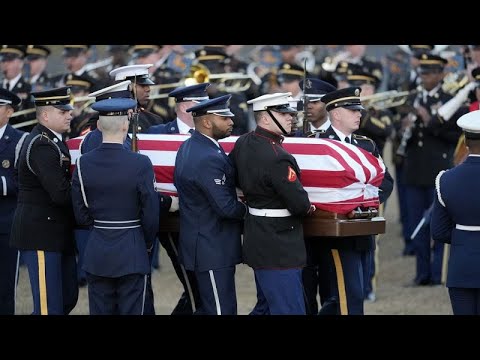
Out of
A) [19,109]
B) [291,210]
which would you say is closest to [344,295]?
[291,210]

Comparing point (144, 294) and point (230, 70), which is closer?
point (144, 294)

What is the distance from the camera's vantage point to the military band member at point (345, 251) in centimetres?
819

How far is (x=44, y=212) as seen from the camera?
780 centimetres

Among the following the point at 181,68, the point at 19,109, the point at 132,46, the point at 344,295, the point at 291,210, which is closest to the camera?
the point at 291,210

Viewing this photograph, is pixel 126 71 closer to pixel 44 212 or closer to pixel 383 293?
pixel 44 212

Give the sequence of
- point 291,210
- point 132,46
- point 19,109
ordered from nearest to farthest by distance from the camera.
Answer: point 291,210
point 19,109
point 132,46

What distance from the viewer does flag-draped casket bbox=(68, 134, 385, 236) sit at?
7492 mm

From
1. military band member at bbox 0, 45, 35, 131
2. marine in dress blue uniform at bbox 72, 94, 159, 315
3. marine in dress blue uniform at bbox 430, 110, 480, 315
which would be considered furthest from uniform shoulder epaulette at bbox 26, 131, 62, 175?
military band member at bbox 0, 45, 35, 131

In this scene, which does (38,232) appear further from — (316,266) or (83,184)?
(316,266)

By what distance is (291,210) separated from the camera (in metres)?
7.32

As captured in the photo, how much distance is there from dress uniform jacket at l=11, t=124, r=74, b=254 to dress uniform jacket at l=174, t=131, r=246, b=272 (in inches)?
28.6

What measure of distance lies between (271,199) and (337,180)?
420 millimetres

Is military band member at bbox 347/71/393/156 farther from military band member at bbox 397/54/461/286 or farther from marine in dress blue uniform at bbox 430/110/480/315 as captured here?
marine in dress blue uniform at bbox 430/110/480/315
